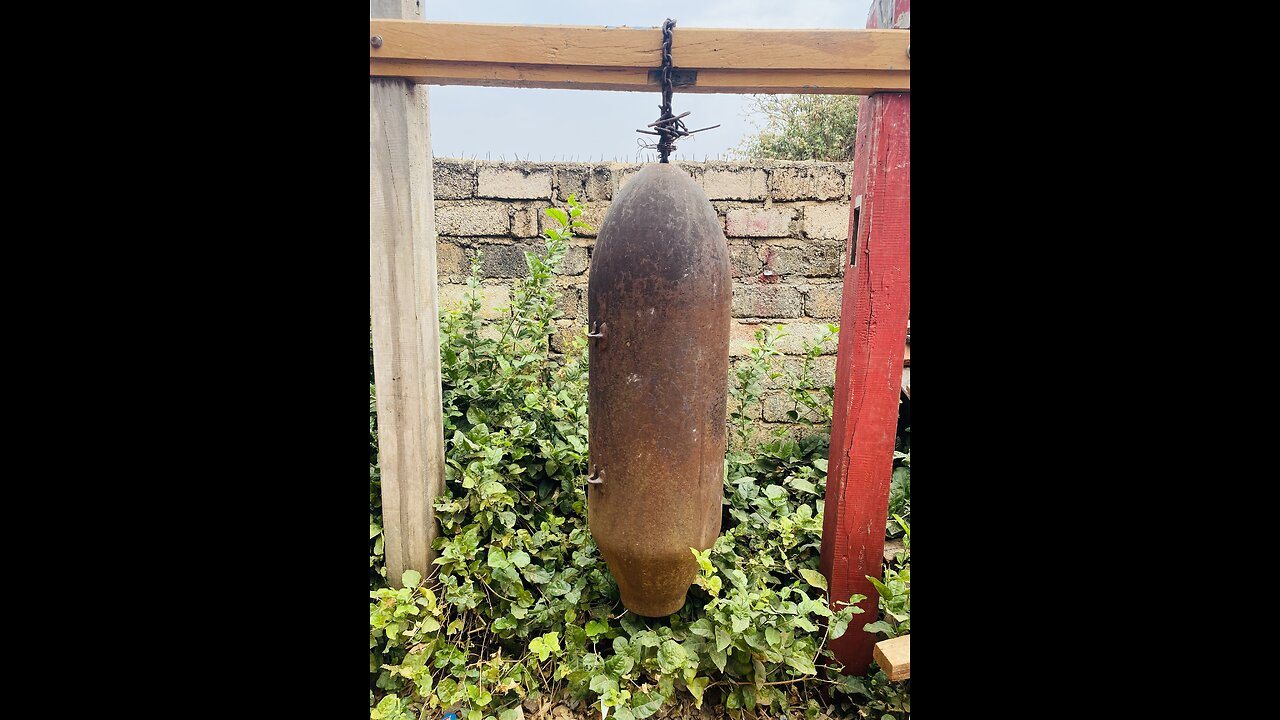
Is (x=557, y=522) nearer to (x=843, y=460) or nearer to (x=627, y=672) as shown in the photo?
(x=627, y=672)

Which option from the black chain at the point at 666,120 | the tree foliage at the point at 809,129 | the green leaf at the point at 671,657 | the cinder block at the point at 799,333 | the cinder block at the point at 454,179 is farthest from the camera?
the tree foliage at the point at 809,129

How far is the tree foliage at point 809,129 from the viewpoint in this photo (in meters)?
6.50

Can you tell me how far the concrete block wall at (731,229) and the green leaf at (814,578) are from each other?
143cm

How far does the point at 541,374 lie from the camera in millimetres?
3389

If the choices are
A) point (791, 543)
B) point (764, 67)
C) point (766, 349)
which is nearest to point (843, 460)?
point (791, 543)

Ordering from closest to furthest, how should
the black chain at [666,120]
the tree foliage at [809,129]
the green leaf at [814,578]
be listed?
the black chain at [666,120], the green leaf at [814,578], the tree foliage at [809,129]

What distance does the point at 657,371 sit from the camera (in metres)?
1.83

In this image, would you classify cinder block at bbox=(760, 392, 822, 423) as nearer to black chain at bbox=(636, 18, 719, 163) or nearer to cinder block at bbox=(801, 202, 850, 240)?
cinder block at bbox=(801, 202, 850, 240)

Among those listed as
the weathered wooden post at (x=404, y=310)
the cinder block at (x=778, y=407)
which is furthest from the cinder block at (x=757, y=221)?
the weathered wooden post at (x=404, y=310)

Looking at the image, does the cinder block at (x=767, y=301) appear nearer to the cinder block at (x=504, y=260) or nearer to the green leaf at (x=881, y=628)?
the cinder block at (x=504, y=260)

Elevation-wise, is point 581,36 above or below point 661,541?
above

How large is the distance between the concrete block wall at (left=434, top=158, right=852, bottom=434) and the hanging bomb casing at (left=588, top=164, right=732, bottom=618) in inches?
62.5

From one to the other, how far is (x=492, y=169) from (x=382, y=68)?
151 centimetres

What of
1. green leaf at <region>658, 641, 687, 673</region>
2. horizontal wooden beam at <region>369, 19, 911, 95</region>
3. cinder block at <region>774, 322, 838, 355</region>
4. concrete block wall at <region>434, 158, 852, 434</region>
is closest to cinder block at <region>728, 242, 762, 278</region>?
concrete block wall at <region>434, 158, 852, 434</region>
